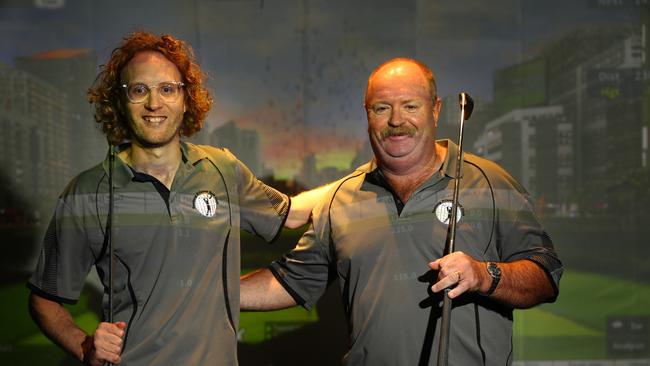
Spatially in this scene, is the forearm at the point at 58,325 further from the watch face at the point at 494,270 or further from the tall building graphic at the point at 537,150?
the tall building graphic at the point at 537,150

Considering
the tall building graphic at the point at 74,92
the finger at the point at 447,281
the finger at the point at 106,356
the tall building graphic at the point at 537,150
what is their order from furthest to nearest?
the tall building graphic at the point at 537,150
the tall building graphic at the point at 74,92
the finger at the point at 106,356
the finger at the point at 447,281

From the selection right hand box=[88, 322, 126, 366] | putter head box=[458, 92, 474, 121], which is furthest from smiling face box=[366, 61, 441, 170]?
right hand box=[88, 322, 126, 366]

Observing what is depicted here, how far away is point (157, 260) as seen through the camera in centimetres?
206

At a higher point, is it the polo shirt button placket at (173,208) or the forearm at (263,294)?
the polo shirt button placket at (173,208)

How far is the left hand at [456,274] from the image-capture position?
5.88ft

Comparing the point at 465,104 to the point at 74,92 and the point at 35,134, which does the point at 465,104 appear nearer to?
the point at 74,92

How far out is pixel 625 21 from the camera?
330 centimetres

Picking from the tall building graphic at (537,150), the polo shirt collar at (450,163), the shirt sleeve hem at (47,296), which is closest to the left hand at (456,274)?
the polo shirt collar at (450,163)

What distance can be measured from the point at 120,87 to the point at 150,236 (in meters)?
0.45

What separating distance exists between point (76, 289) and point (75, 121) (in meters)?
1.19

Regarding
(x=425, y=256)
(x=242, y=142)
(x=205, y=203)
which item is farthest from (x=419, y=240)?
(x=242, y=142)

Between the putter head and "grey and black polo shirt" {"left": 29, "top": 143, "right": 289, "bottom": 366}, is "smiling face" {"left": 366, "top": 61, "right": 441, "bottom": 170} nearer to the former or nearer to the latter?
the putter head

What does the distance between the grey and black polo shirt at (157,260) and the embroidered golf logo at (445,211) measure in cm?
62

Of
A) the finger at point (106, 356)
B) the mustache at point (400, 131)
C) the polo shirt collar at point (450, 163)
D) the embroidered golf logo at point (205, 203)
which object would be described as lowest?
the finger at point (106, 356)
